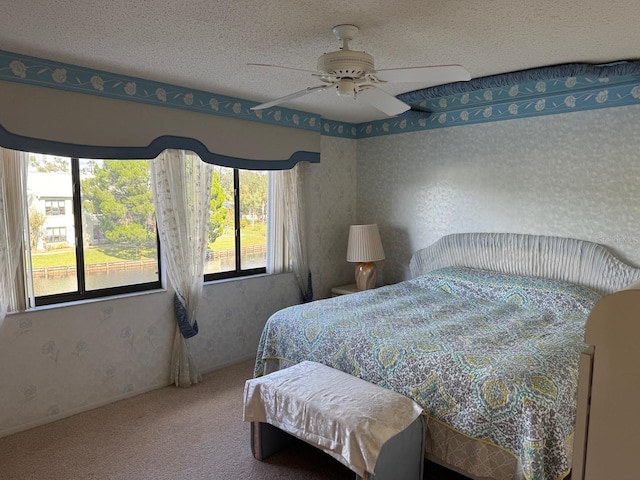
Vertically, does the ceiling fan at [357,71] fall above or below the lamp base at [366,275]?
above

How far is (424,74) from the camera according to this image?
2.12 meters

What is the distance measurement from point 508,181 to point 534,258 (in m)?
0.70

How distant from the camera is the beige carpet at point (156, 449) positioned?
2385 millimetres

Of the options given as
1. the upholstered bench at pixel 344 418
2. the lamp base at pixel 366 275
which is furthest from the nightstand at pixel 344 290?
the upholstered bench at pixel 344 418

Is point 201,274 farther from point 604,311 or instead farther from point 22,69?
point 604,311

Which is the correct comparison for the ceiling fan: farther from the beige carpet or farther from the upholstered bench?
the beige carpet

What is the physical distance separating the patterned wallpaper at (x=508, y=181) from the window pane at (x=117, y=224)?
2432 millimetres

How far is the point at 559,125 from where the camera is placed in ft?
11.1

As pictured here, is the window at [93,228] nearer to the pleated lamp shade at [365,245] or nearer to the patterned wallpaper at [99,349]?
the patterned wallpaper at [99,349]

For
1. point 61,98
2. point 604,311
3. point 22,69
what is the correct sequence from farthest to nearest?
1. point 61,98
2. point 22,69
3. point 604,311

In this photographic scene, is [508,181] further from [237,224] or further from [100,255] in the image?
[100,255]

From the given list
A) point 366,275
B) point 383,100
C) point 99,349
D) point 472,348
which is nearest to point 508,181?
point 366,275

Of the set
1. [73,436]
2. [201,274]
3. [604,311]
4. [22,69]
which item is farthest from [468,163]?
[73,436]

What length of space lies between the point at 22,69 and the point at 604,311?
324cm
